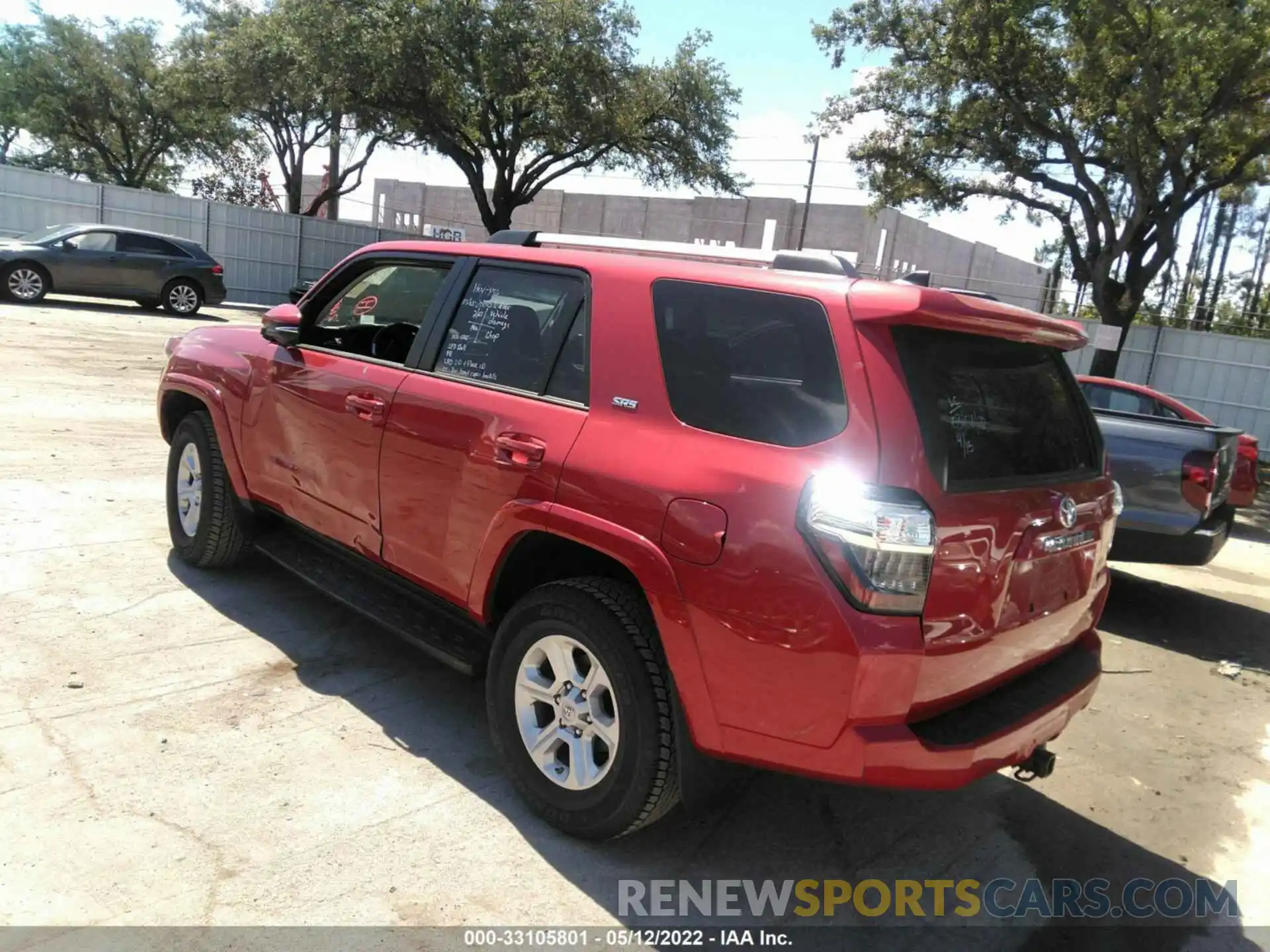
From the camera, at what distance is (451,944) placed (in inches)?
98.0

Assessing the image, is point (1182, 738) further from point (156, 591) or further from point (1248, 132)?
point (1248, 132)

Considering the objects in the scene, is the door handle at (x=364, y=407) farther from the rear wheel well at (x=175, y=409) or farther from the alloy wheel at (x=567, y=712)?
the rear wheel well at (x=175, y=409)

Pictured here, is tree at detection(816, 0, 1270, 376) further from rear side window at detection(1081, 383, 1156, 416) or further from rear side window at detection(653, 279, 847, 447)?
rear side window at detection(653, 279, 847, 447)

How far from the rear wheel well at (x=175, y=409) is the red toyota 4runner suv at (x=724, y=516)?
66.2 inches

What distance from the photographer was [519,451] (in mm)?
3057

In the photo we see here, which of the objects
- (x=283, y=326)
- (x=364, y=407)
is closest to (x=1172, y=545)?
(x=364, y=407)

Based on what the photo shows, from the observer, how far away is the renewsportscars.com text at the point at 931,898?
2.79m

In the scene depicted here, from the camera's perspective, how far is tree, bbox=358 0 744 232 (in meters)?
20.1

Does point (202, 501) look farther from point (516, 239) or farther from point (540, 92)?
point (540, 92)

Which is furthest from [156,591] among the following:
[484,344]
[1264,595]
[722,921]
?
[1264,595]

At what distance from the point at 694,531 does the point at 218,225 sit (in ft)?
77.0

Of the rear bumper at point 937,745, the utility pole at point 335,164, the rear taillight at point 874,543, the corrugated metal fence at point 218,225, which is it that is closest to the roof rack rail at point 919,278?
the rear taillight at point 874,543

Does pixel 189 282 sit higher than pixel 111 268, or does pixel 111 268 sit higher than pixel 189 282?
pixel 111 268

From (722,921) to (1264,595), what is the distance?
22.3ft
